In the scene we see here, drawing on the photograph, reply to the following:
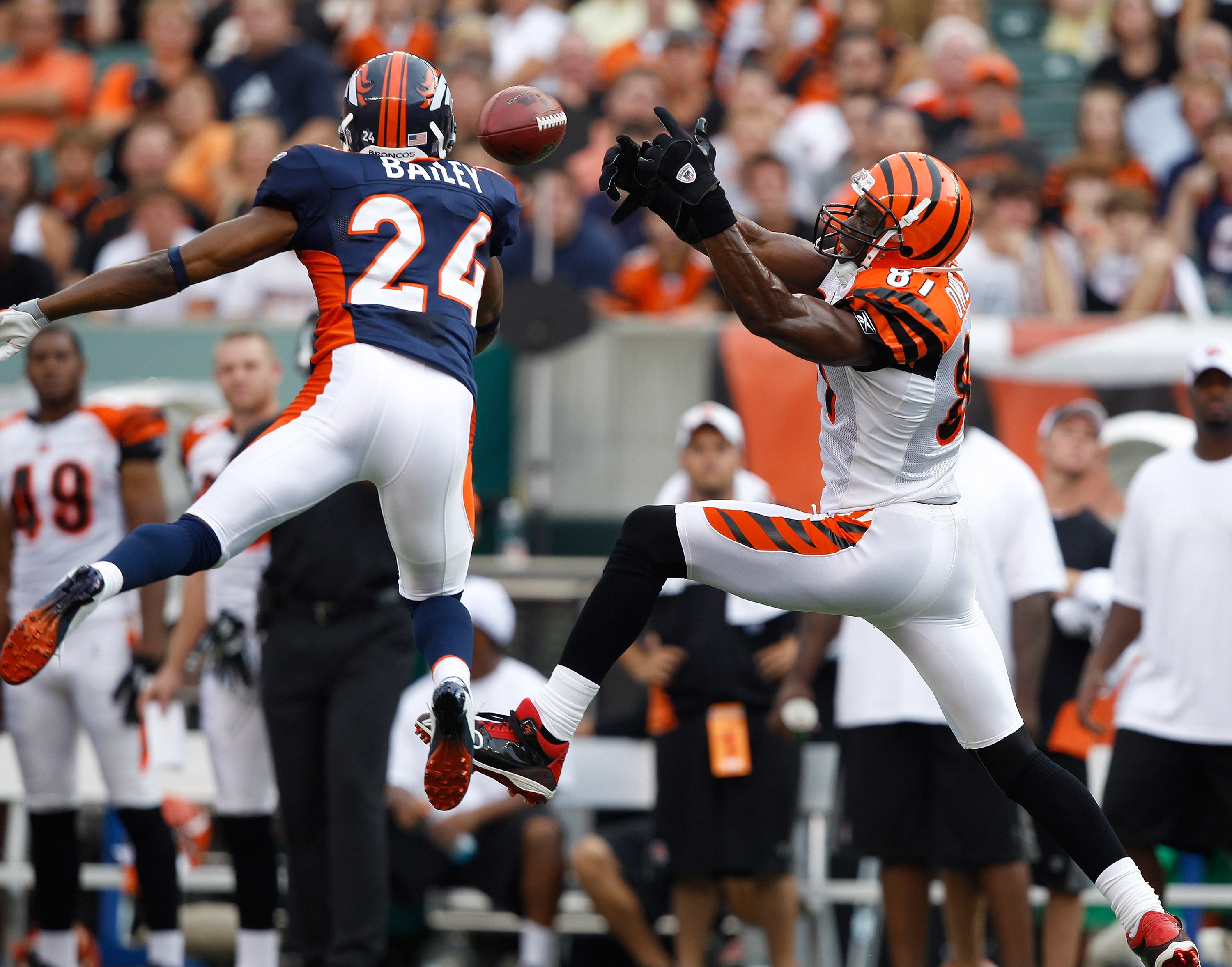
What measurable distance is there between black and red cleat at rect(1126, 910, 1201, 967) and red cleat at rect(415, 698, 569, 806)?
1.73 m

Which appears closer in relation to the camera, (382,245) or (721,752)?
(382,245)

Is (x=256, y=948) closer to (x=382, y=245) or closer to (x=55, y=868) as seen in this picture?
(x=55, y=868)

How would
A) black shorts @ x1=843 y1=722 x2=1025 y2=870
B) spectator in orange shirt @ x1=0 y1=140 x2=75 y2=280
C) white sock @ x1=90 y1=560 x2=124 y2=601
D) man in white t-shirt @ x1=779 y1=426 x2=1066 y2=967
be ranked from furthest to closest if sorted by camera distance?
spectator in orange shirt @ x1=0 y1=140 x2=75 y2=280
man in white t-shirt @ x1=779 y1=426 x2=1066 y2=967
black shorts @ x1=843 y1=722 x2=1025 y2=870
white sock @ x1=90 y1=560 x2=124 y2=601

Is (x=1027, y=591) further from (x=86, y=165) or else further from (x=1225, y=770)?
(x=86, y=165)

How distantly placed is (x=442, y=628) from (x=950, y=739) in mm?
2434

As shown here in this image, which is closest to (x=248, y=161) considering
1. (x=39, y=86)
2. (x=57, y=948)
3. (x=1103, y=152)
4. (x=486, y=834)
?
(x=39, y=86)

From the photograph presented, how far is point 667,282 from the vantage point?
9719 mm

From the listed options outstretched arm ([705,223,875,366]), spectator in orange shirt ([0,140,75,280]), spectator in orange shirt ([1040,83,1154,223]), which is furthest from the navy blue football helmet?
spectator in orange shirt ([0,140,75,280])

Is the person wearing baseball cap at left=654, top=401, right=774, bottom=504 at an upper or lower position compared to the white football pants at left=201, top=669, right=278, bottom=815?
upper

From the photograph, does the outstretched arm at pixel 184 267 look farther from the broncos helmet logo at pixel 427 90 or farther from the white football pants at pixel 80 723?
the white football pants at pixel 80 723

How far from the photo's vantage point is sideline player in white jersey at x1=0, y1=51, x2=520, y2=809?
4520mm

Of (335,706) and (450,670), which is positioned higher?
(450,670)

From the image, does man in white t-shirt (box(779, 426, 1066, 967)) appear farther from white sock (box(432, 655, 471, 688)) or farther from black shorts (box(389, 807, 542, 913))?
white sock (box(432, 655, 471, 688))

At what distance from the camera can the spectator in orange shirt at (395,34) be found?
12.2 m
